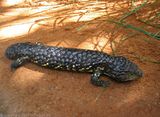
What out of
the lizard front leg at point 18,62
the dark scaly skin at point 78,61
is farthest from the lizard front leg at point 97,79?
the lizard front leg at point 18,62

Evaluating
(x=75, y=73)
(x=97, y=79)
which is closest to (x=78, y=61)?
(x=75, y=73)

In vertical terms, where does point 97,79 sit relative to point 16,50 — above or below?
below

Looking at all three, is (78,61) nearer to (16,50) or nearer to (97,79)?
(97,79)

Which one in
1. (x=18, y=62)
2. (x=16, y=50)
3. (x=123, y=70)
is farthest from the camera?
(x=16, y=50)

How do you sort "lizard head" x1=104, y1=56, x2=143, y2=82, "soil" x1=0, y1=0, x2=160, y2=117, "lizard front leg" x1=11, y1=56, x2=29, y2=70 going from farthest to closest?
1. "lizard front leg" x1=11, y1=56, x2=29, y2=70
2. "lizard head" x1=104, y1=56, x2=143, y2=82
3. "soil" x1=0, y1=0, x2=160, y2=117

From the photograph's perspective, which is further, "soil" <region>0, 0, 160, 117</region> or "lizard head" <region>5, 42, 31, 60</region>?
"lizard head" <region>5, 42, 31, 60</region>

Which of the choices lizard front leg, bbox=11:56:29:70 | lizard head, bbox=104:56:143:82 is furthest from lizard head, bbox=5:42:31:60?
lizard head, bbox=104:56:143:82

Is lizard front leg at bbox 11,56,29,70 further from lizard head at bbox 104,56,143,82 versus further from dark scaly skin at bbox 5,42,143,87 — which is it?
lizard head at bbox 104,56,143,82
